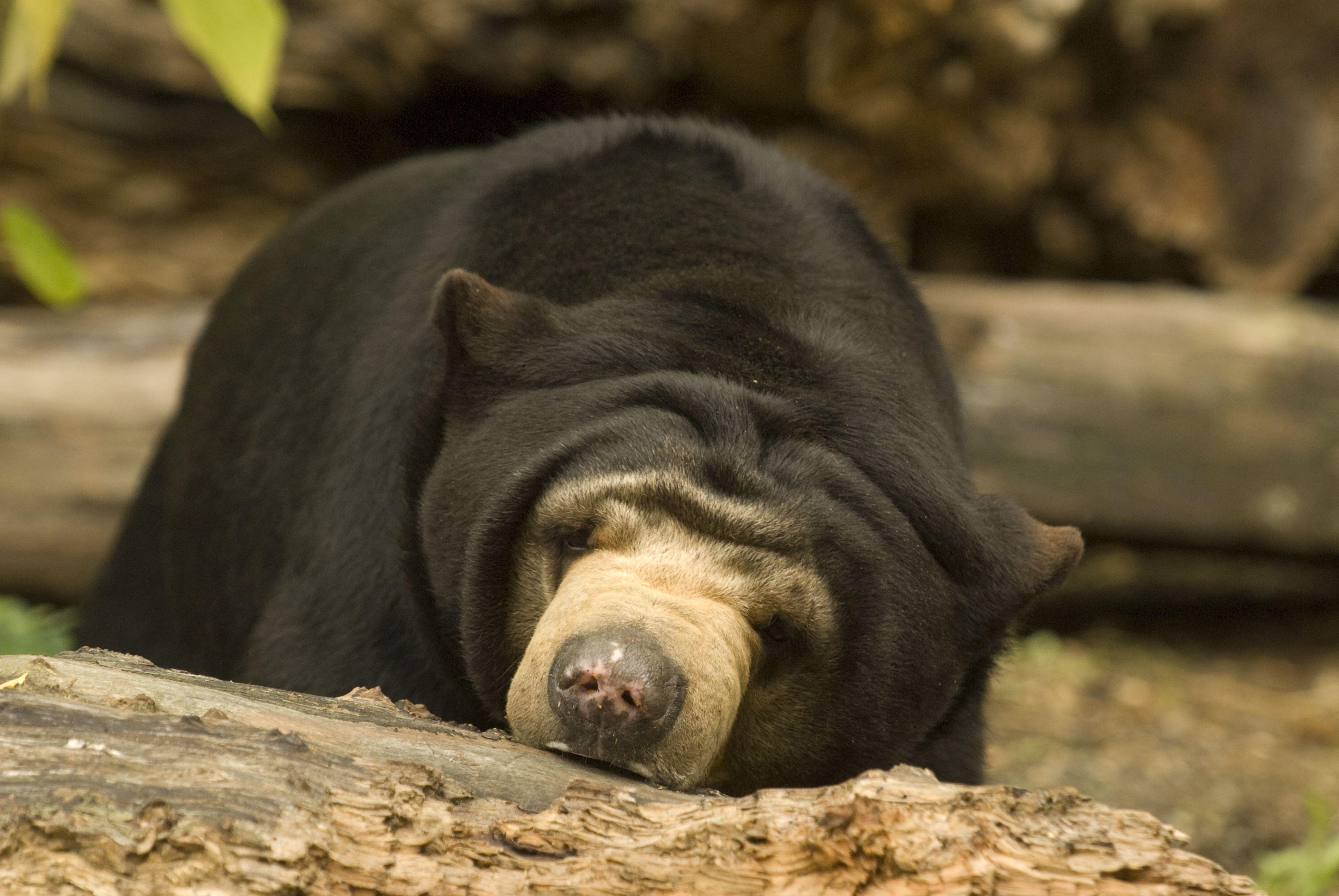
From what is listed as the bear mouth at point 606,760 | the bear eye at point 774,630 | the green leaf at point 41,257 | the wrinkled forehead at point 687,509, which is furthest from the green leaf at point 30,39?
the green leaf at point 41,257

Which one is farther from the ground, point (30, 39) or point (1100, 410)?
point (30, 39)

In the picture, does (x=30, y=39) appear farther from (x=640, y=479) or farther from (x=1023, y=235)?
(x=1023, y=235)

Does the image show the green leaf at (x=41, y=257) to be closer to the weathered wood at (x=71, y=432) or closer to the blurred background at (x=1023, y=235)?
the blurred background at (x=1023, y=235)

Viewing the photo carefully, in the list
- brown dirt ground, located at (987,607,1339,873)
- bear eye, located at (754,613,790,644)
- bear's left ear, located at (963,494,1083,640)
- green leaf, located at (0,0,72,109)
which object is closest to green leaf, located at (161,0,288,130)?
green leaf, located at (0,0,72,109)

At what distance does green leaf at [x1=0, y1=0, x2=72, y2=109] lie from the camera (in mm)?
1825

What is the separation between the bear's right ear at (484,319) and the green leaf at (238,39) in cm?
114

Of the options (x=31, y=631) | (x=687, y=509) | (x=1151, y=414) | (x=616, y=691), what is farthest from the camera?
(x=1151, y=414)

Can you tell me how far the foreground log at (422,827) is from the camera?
1.90m

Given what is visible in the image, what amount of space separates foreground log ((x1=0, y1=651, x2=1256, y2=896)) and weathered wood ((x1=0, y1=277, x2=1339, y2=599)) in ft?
13.7

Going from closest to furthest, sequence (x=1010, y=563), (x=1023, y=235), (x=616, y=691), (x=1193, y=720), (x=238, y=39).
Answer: (x=238, y=39), (x=616, y=691), (x=1010, y=563), (x=1193, y=720), (x=1023, y=235)

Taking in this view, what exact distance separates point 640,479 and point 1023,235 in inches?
210

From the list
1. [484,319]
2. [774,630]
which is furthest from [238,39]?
[774,630]

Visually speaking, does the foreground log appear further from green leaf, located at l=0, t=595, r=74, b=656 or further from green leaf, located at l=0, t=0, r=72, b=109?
green leaf, located at l=0, t=595, r=74, b=656

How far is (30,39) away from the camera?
2.12 meters
